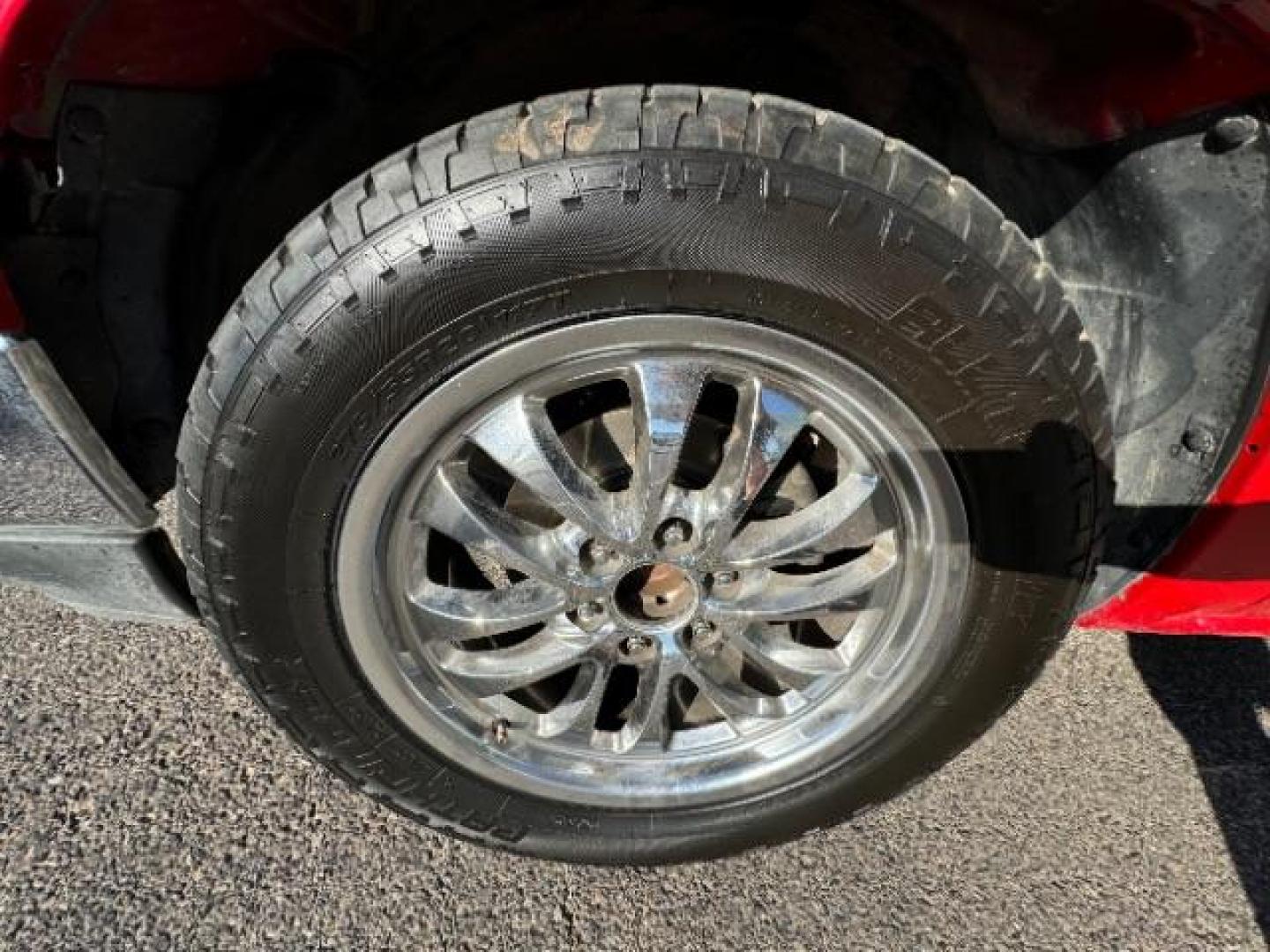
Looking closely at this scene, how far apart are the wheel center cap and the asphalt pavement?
58cm

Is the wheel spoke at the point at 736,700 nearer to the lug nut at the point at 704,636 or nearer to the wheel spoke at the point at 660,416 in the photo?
the lug nut at the point at 704,636

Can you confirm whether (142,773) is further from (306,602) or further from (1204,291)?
(1204,291)

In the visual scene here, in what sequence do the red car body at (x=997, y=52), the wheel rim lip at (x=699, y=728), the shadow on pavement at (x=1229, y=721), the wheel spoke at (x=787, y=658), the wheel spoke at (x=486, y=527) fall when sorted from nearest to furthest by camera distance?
the red car body at (x=997, y=52) < the wheel rim lip at (x=699, y=728) < the wheel spoke at (x=486, y=527) < the wheel spoke at (x=787, y=658) < the shadow on pavement at (x=1229, y=721)

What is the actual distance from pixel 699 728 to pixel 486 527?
0.63m

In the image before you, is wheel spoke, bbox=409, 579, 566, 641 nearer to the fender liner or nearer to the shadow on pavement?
the fender liner

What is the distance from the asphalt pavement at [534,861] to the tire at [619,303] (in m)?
0.55

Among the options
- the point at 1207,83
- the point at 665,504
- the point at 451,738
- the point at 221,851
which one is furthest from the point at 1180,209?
the point at 221,851

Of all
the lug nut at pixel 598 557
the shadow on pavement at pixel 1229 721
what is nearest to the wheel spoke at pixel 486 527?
the lug nut at pixel 598 557

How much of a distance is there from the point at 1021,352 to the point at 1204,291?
1.48ft

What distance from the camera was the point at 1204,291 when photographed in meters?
1.83

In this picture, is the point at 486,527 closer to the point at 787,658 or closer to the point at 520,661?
the point at 520,661

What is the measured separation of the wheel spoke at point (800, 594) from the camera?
1.88 metres

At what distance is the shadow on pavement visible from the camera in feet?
7.34

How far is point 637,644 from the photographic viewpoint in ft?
6.35
